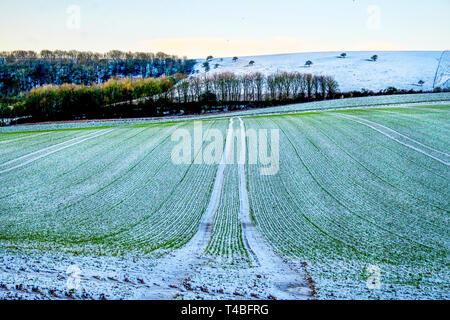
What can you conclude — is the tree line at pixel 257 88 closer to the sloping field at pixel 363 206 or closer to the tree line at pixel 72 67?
the tree line at pixel 72 67

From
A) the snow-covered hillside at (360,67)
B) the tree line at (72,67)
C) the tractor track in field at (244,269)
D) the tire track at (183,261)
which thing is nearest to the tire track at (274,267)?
the tractor track in field at (244,269)

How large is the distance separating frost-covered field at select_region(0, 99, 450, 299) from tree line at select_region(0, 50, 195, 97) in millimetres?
71626

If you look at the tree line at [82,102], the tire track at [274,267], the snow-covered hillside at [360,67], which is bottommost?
the tire track at [274,267]

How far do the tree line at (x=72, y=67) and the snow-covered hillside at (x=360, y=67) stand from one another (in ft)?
54.3

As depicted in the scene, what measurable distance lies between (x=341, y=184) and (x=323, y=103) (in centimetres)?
4527

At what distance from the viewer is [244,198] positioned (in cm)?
2314

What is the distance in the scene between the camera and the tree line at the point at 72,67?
96.7 meters

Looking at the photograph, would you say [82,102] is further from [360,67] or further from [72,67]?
[360,67]

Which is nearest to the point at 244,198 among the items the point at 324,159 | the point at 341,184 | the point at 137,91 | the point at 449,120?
the point at 341,184

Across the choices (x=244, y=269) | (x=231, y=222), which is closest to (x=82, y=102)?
(x=231, y=222)

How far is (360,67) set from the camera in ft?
334

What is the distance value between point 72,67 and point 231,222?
343 feet

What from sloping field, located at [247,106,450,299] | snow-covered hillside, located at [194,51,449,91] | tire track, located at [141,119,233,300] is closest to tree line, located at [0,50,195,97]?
snow-covered hillside, located at [194,51,449,91]

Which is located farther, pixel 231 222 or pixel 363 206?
pixel 363 206
